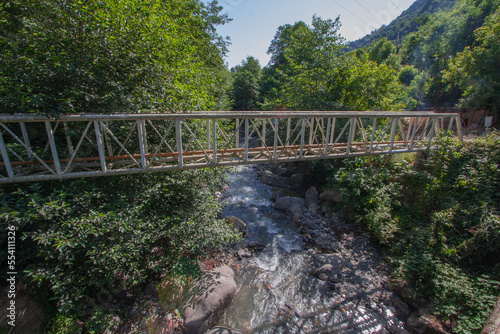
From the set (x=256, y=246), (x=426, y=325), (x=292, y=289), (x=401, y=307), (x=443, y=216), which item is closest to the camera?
(x=426, y=325)

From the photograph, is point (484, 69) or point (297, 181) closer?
point (297, 181)

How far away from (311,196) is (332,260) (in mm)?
5640

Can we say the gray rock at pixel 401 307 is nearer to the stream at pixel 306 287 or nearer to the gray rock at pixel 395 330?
the stream at pixel 306 287

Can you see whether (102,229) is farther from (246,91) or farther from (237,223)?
(246,91)

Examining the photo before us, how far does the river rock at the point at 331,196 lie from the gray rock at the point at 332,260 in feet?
13.8

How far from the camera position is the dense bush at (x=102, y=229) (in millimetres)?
5617

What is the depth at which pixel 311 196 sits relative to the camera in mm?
A: 15414

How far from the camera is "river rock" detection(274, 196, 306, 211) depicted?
1468 centimetres

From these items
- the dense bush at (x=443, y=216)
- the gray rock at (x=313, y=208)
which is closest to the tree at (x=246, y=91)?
the gray rock at (x=313, y=208)

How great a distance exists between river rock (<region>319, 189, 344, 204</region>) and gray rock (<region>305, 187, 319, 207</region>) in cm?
37

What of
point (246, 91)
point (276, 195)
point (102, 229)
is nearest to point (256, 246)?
point (276, 195)

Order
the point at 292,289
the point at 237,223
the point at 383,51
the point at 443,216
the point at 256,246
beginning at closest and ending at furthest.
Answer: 1. the point at 292,289
2. the point at 443,216
3. the point at 256,246
4. the point at 237,223
5. the point at 383,51

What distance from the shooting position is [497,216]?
8297 millimetres

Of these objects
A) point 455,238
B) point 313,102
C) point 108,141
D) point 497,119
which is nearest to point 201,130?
point 108,141
